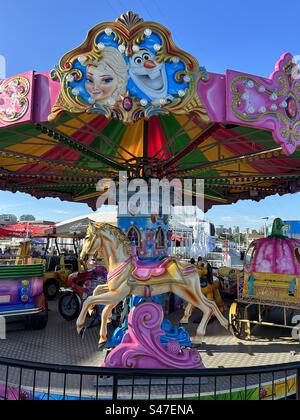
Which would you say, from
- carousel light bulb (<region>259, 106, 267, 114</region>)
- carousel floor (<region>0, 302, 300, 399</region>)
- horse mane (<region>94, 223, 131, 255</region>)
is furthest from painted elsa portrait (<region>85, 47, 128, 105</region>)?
carousel floor (<region>0, 302, 300, 399</region>)

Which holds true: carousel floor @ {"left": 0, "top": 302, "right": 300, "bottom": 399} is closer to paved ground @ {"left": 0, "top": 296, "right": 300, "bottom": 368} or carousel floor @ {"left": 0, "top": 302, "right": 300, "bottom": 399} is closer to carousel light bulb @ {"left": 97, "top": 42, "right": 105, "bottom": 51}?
paved ground @ {"left": 0, "top": 296, "right": 300, "bottom": 368}

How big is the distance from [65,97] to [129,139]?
377 cm

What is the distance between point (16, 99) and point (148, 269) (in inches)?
113

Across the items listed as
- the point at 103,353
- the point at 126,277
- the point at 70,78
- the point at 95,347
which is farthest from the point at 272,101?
the point at 95,347

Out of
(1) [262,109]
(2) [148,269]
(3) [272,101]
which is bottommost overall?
(2) [148,269]

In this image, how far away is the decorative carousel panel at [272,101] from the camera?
170 inches

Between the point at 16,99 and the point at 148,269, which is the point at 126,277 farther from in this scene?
the point at 16,99

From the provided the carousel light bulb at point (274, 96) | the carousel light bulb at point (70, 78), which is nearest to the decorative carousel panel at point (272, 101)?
the carousel light bulb at point (274, 96)

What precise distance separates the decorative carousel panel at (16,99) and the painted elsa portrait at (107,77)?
0.80 meters

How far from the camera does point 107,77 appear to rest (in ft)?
13.1

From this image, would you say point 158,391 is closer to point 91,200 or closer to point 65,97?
point 65,97

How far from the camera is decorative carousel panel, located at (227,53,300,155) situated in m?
4.32
